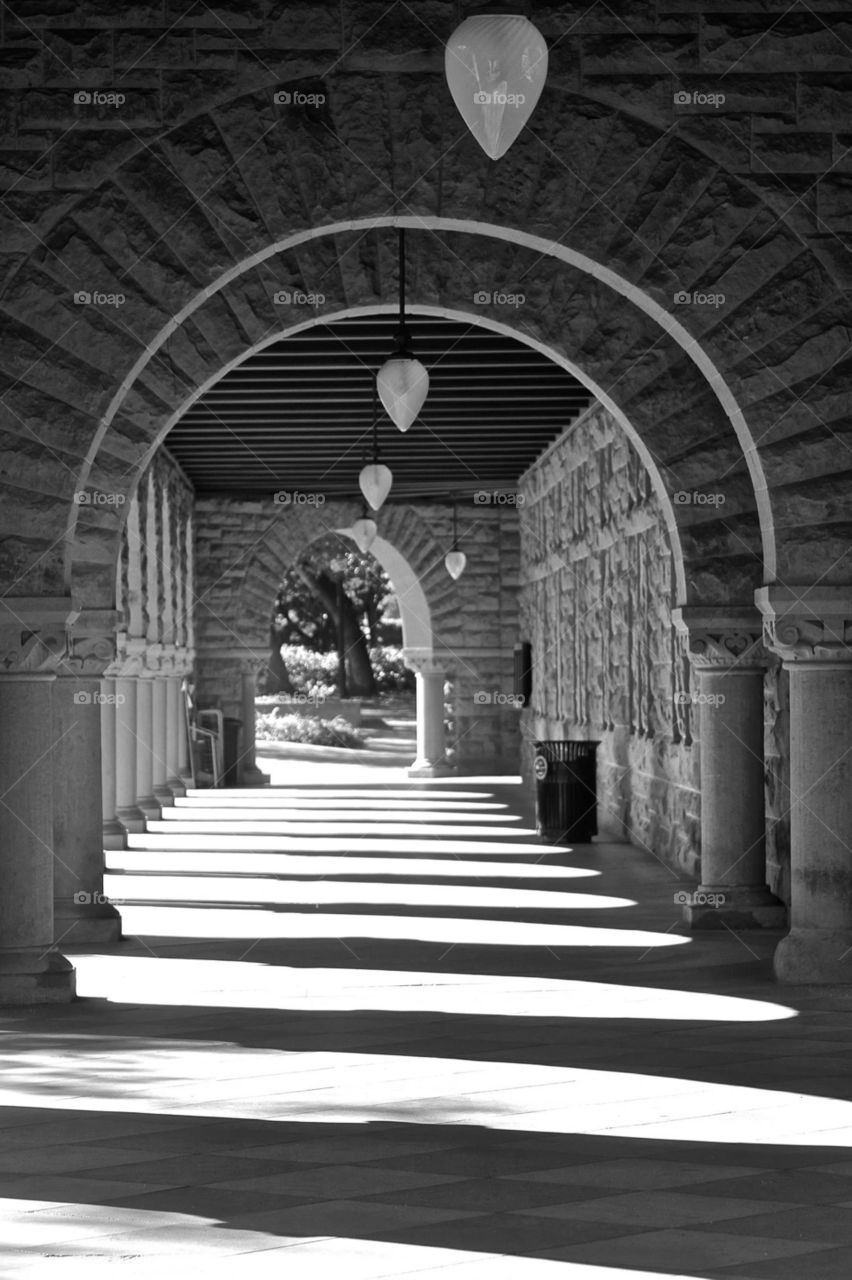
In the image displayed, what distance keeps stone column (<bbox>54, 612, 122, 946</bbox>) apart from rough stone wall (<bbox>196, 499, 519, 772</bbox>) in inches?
609

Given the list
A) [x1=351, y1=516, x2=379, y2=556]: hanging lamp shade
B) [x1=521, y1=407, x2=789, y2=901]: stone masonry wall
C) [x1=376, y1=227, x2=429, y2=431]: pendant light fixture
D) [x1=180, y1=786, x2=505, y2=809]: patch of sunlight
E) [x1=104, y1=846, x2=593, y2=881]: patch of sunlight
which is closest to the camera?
[x1=376, y1=227, x2=429, y2=431]: pendant light fixture

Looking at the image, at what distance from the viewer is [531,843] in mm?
15727

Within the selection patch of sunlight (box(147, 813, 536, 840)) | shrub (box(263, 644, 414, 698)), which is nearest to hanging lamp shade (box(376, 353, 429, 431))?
patch of sunlight (box(147, 813, 536, 840))

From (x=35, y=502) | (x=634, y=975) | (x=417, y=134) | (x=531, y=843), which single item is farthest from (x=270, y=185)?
(x=531, y=843)

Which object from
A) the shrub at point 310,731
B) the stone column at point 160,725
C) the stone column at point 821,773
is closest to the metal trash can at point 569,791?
the stone column at point 160,725

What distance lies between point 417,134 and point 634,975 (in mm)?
4046

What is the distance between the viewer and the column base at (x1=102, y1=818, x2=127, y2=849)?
15234mm

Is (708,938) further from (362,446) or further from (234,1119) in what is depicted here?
(362,446)

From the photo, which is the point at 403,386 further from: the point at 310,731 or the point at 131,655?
the point at 310,731

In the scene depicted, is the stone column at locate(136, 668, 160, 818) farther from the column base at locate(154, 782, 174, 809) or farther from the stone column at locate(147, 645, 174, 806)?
the column base at locate(154, 782, 174, 809)

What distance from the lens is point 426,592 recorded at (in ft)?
84.5

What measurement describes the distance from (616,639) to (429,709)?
1052 centimetres

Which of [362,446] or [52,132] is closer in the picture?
[52,132]

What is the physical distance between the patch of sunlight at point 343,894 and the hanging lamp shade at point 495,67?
682 centimetres
